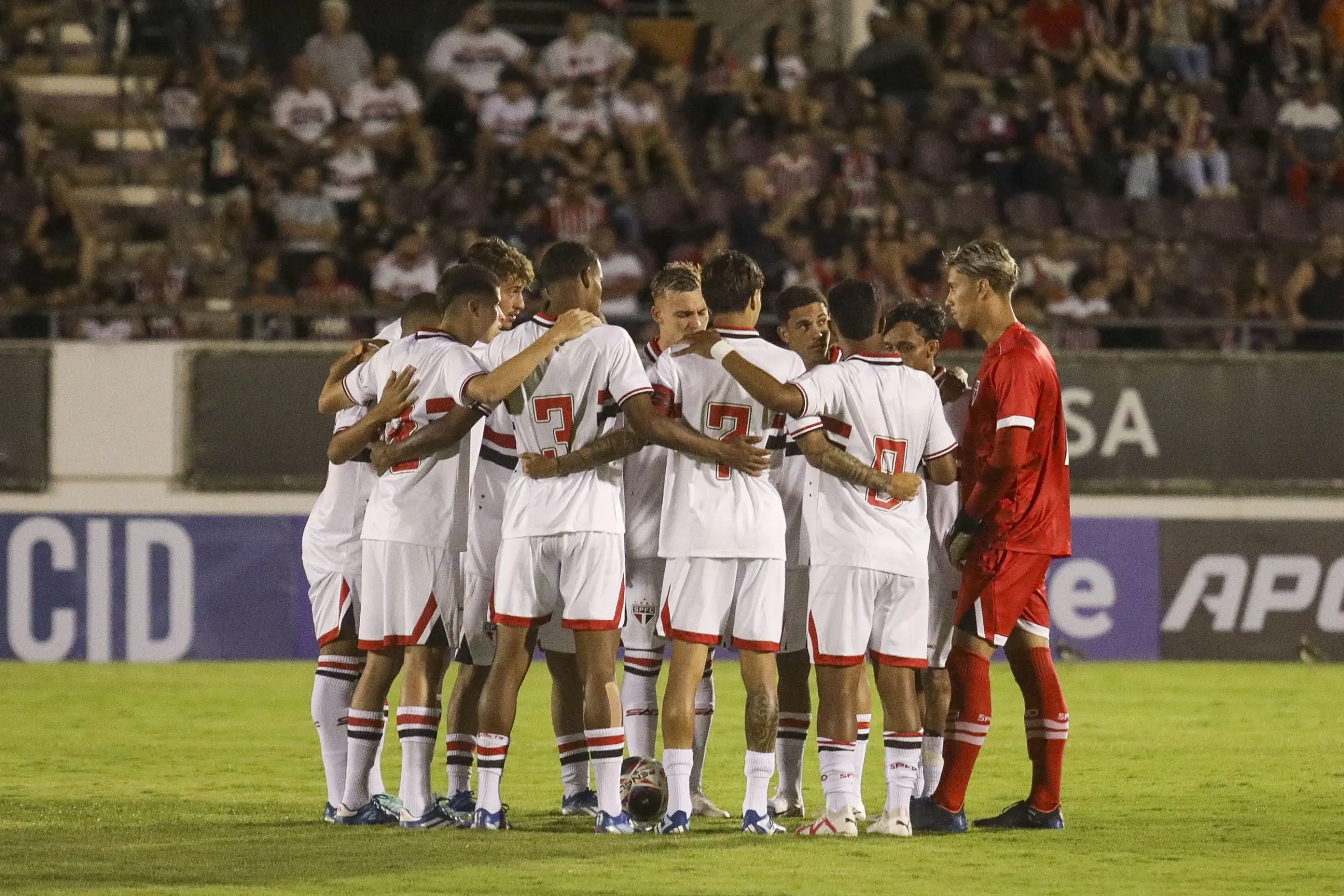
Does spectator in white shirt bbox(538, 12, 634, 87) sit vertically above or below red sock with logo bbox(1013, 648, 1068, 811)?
above

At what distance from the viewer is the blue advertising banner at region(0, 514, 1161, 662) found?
50.6 ft

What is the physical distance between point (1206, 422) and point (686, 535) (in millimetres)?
9340

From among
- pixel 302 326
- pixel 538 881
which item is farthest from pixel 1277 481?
pixel 538 881

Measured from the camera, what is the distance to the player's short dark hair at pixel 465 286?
7961mm

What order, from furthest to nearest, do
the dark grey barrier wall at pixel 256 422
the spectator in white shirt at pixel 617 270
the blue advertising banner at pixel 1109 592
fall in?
the spectator in white shirt at pixel 617 270
the blue advertising banner at pixel 1109 592
the dark grey barrier wall at pixel 256 422

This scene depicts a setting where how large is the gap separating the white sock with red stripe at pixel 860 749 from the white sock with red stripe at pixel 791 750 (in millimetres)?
251

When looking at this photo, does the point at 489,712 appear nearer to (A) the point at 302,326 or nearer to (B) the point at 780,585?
(B) the point at 780,585

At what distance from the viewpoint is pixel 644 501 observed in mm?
8375

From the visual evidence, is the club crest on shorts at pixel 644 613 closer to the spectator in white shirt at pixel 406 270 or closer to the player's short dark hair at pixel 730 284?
the player's short dark hair at pixel 730 284

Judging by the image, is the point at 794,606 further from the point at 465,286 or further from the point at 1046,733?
the point at 465,286

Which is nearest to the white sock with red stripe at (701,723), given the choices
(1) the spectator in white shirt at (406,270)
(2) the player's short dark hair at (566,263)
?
(2) the player's short dark hair at (566,263)

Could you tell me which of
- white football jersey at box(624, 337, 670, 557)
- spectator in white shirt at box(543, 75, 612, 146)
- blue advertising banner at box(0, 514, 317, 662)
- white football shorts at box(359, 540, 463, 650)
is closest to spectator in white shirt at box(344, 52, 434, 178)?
spectator in white shirt at box(543, 75, 612, 146)

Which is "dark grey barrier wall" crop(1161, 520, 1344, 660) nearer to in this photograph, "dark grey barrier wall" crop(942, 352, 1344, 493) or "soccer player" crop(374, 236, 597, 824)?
"dark grey barrier wall" crop(942, 352, 1344, 493)

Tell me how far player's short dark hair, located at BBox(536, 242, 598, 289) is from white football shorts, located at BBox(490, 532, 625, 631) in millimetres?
978
